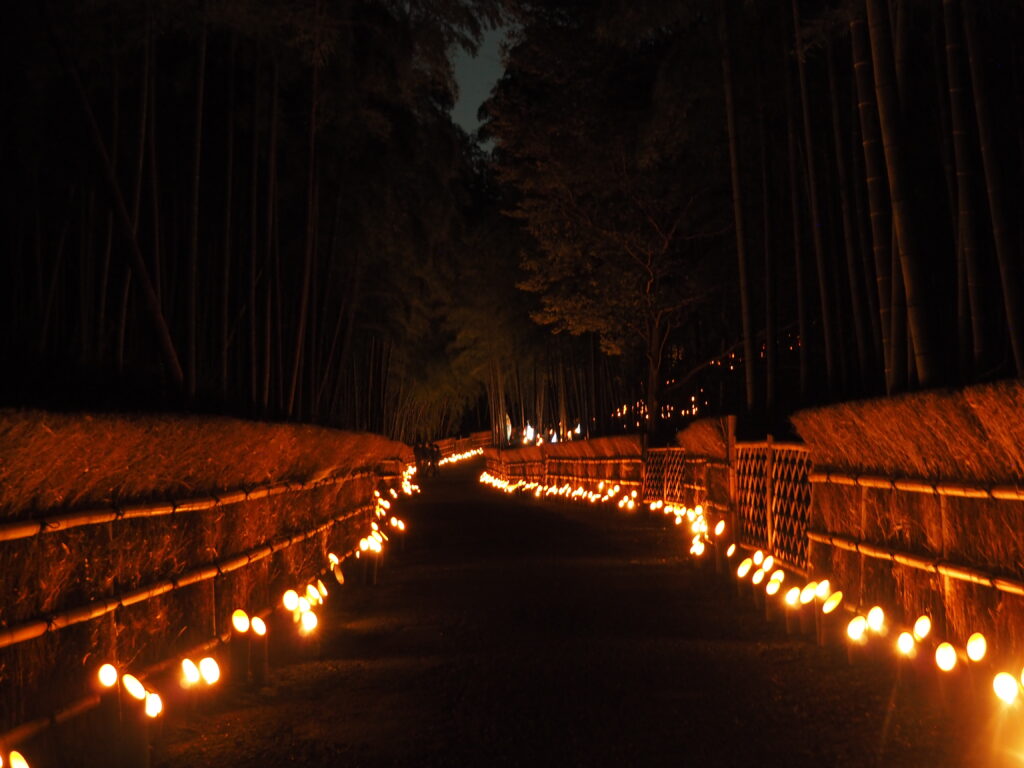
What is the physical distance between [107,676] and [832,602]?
4.04 m

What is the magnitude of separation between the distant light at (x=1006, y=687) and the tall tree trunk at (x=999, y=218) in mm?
1652

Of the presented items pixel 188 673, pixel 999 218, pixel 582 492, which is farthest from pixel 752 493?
pixel 582 492

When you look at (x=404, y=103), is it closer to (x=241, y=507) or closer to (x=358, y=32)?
(x=358, y=32)

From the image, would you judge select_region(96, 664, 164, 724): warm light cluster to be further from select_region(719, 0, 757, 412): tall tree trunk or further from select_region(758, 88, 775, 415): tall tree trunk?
select_region(719, 0, 757, 412): tall tree trunk

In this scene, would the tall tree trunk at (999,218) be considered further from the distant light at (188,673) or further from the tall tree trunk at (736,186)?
the tall tree trunk at (736,186)

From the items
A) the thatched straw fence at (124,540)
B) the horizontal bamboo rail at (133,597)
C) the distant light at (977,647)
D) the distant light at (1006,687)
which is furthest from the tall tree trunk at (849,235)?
the horizontal bamboo rail at (133,597)

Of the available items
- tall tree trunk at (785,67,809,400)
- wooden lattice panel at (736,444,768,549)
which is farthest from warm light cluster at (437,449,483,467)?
wooden lattice panel at (736,444,768,549)

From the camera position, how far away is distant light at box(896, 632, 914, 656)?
5.09 metres

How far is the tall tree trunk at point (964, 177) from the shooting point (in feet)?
17.7

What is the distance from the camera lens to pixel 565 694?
212 inches

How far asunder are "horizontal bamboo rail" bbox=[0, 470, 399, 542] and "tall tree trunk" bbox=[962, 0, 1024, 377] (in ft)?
13.3

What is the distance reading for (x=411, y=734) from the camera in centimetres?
473

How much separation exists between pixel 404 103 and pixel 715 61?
359 centimetres

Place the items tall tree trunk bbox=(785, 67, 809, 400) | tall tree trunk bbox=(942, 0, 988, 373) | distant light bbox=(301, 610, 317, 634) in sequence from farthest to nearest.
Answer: tall tree trunk bbox=(785, 67, 809, 400)
distant light bbox=(301, 610, 317, 634)
tall tree trunk bbox=(942, 0, 988, 373)
